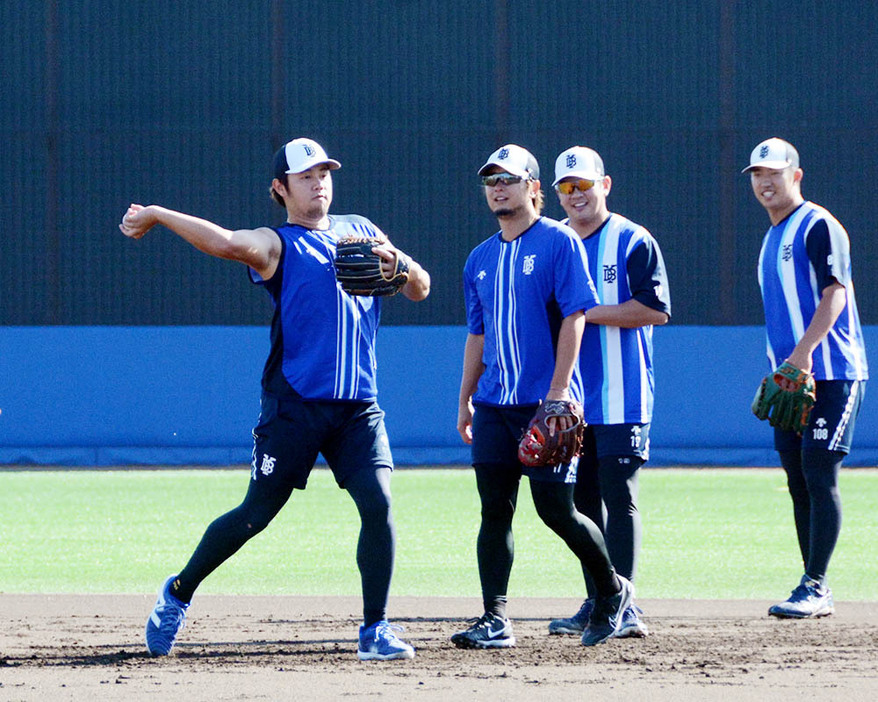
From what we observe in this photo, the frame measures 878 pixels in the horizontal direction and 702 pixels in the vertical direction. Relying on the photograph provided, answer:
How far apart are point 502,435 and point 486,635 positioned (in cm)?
86

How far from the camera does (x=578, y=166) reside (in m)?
7.03

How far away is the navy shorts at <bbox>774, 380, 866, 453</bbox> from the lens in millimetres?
7387

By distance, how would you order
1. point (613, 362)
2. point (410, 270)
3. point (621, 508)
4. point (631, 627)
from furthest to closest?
point (613, 362)
point (621, 508)
point (631, 627)
point (410, 270)

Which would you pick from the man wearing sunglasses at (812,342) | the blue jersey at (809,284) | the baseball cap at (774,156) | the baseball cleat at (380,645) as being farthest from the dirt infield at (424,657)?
the baseball cap at (774,156)

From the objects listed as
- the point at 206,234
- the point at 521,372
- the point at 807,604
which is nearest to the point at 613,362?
the point at 521,372

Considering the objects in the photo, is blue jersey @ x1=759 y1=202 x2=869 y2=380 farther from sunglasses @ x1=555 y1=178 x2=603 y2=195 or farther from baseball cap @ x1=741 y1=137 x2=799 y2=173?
sunglasses @ x1=555 y1=178 x2=603 y2=195

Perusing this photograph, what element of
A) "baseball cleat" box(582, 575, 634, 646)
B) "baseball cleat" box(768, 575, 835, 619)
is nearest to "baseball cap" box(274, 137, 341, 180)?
"baseball cleat" box(582, 575, 634, 646)

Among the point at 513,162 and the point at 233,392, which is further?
the point at 233,392

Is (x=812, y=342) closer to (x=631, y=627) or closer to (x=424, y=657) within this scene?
(x=631, y=627)

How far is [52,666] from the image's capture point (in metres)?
5.90

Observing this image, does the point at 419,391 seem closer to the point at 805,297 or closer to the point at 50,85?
the point at 50,85

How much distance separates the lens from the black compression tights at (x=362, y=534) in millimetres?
6109

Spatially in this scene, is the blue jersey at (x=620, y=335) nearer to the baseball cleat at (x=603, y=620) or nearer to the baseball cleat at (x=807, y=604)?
the baseball cleat at (x=603, y=620)

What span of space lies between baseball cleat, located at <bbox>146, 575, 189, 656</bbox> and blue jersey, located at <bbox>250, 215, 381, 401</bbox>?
38.7 inches
